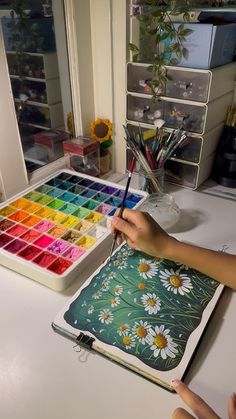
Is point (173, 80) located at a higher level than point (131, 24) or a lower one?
lower

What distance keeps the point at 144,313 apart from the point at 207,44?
0.65 m

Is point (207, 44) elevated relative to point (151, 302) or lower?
elevated

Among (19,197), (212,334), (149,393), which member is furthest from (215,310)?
(19,197)

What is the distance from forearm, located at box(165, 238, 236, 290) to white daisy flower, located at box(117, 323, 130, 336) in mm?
154

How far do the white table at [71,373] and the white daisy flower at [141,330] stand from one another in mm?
50

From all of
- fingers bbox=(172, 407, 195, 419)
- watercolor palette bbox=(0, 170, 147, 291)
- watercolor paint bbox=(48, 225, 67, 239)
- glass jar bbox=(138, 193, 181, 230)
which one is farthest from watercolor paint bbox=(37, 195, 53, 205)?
fingers bbox=(172, 407, 195, 419)

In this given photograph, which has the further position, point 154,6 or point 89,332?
point 154,6

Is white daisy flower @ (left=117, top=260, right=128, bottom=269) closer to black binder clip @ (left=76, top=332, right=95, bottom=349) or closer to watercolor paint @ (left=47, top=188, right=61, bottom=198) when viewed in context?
black binder clip @ (left=76, top=332, right=95, bottom=349)

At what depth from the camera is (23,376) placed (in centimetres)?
50

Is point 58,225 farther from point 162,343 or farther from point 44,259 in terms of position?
point 162,343

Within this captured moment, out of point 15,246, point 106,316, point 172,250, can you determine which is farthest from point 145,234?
point 15,246

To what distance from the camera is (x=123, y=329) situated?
540 mm

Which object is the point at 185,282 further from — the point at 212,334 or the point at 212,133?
the point at 212,133

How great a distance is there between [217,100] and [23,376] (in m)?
0.79
